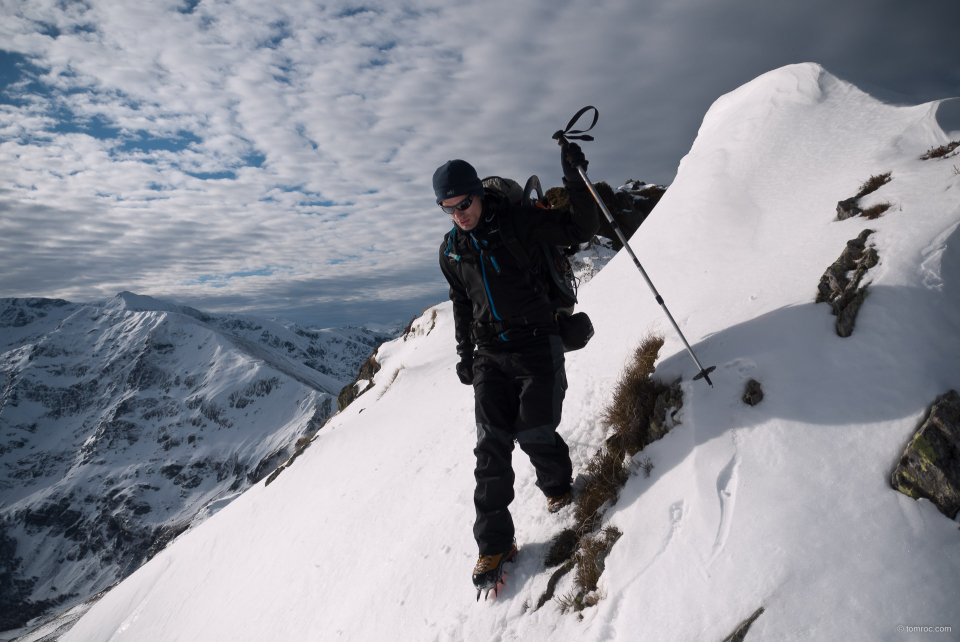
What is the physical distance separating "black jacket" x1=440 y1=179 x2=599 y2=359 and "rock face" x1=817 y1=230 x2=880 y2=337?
2256 mm

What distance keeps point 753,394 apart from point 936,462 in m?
1.15

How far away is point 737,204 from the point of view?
6809 millimetres

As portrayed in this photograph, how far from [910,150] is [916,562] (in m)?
5.66

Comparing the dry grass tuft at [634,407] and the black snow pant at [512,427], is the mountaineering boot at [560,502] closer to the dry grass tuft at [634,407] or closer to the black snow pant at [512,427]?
the black snow pant at [512,427]

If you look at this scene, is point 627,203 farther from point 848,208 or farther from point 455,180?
point 455,180

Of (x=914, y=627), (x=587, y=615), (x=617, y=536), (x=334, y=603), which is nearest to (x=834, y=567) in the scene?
(x=914, y=627)

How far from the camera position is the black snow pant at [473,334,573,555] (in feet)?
13.9

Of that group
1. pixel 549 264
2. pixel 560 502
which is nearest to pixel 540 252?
pixel 549 264

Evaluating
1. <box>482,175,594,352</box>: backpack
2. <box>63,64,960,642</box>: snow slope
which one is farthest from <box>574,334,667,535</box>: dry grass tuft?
<box>482,175,594,352</box>: backpack

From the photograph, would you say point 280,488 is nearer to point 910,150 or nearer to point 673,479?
point 673,479

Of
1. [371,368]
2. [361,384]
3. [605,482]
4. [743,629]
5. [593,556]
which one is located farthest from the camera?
[371,368]

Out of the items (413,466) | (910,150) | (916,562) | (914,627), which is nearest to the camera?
(914,627)

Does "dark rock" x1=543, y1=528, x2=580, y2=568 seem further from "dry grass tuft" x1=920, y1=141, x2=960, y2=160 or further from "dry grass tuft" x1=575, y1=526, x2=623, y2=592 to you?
"dry grass tuft" x1=920, y1=141, x2=960, y2=160

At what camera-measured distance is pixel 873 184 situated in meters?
Answer: 5.27
